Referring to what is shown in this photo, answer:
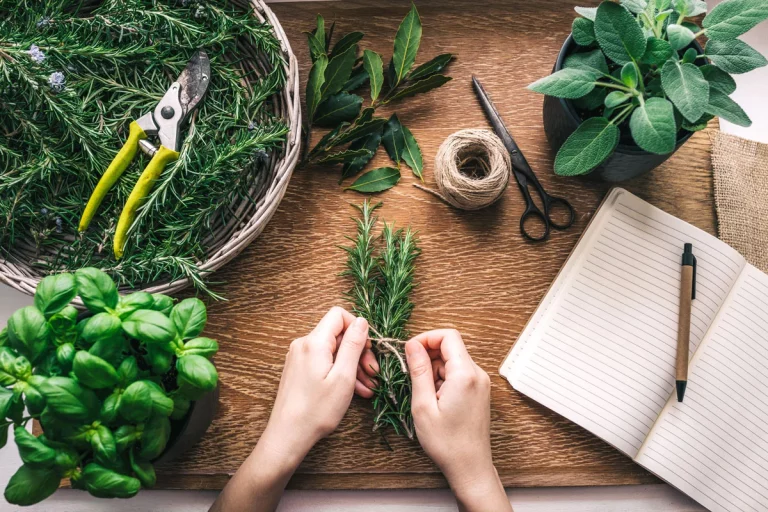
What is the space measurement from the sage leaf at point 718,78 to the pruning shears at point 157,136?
0.85m

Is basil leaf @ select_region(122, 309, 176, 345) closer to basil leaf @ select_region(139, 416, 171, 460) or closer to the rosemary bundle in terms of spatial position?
basil leaf @ select_region(139, 416, 171, 460)

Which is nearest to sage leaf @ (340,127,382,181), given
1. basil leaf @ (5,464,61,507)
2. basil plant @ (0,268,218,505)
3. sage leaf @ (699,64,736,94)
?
basil plant @ (0,268,218,505)

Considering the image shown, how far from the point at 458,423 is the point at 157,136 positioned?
759 mm

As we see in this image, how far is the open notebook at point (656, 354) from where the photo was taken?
41.4 inches

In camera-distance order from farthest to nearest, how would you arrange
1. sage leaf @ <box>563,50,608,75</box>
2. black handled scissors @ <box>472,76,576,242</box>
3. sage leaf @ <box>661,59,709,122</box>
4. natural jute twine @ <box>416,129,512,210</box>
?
black handled scissors @ <box>472,76,576,242</box>, natural jute twine @ <box>416,129,512,210</box>, sage leaf @ <box>563,50,608,75</box>, sage leaf @ <box>661,59,709,122</box>

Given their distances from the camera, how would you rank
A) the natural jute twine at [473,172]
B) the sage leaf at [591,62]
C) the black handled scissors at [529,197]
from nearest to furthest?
the sage leaf at [591,62] < the natural jute twine at [473,172] < the black handled scissors at [529,197]

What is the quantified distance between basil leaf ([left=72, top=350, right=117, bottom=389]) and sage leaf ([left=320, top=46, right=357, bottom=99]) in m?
0.66

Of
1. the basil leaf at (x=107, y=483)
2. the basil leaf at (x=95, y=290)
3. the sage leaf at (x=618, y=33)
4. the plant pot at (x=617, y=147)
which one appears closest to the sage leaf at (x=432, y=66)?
the plant pot at (x=617, y=147)

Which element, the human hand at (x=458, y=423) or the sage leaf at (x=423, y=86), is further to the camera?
the sage leaf at (x=423, y=86)

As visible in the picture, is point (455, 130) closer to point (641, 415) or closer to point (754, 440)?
point (641, 415)

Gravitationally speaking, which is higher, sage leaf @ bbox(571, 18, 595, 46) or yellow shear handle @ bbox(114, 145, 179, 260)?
sage leaf @ bbox(571, 18, 595, 46)

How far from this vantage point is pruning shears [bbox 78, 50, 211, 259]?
94cm

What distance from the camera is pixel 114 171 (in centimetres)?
95

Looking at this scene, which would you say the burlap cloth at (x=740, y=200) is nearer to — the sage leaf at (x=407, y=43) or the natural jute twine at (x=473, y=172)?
the natural jute twine at (x=473, y=172)
